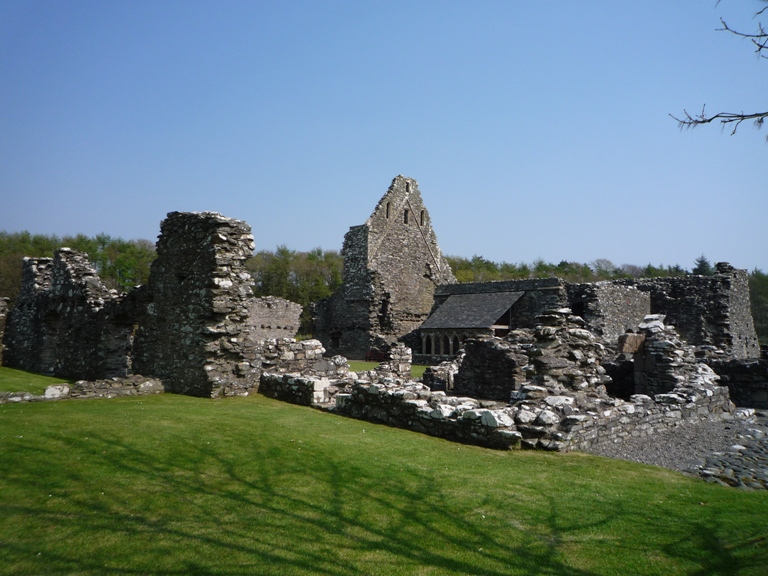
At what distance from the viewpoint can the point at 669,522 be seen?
532 centimetres

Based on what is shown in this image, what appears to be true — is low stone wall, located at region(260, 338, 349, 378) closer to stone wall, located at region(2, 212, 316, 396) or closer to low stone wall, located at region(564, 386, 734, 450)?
stone wall, located at region(2, 212, 316, 396)

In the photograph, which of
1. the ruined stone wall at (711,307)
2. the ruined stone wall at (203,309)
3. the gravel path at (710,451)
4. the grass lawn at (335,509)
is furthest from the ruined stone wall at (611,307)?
the grass lawn at (335,509)

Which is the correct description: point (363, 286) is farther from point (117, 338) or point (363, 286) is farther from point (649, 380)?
point (649, 380)

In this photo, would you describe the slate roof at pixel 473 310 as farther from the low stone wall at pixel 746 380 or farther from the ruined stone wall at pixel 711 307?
the low stone wall at pixel 746 380

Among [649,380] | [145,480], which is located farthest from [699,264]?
[145,480]

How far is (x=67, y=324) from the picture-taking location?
17422mm

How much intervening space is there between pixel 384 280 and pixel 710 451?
2837cm

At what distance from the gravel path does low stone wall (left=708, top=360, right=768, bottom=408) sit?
13.6 feet

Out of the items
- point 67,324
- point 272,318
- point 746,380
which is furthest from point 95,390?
point 272,318

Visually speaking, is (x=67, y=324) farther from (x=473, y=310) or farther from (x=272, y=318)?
(x=473, y=310)

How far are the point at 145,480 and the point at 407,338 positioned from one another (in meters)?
31.0

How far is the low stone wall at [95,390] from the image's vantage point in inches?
419

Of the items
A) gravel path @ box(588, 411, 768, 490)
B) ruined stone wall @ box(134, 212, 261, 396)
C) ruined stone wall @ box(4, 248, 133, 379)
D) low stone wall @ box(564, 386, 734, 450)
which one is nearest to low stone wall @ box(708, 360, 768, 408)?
low stone wall @ box(564, 386, 734, 450)

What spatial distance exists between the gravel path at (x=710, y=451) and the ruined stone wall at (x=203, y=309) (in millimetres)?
8449
